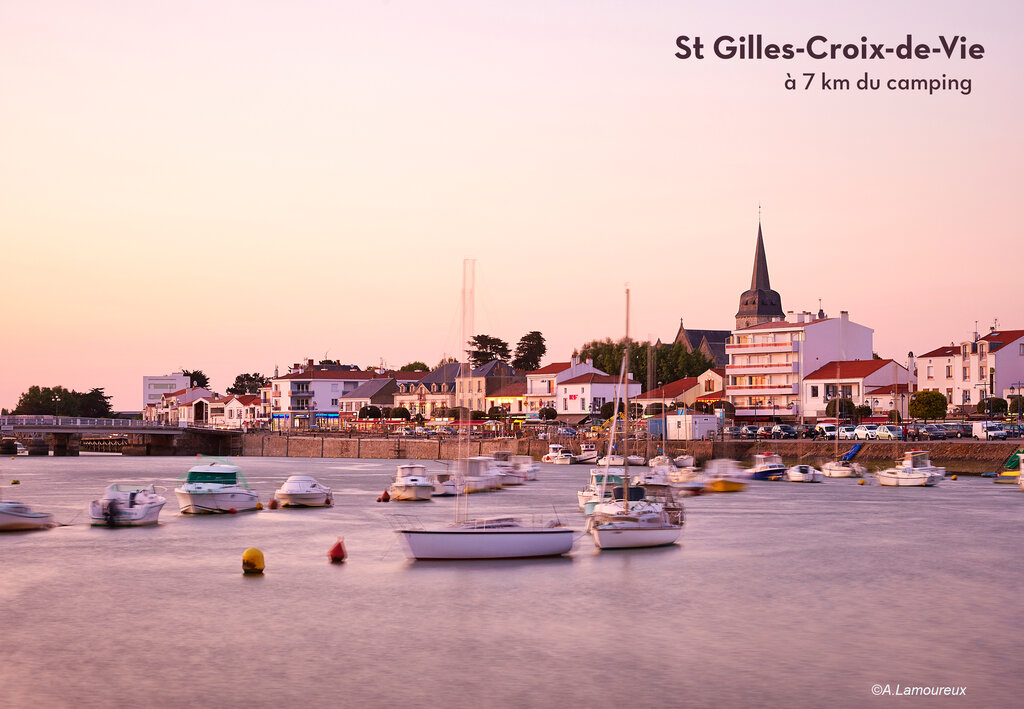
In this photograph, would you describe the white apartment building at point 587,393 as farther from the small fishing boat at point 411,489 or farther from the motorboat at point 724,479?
the small fishing boat at point 411,489

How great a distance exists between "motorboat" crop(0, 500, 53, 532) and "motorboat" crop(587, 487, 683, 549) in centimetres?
2648

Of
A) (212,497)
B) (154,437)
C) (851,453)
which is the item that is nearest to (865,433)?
(851,453)

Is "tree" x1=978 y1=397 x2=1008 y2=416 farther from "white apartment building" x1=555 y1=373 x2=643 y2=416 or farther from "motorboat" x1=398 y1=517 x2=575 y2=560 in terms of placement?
"motorboat" x1=398 y1=517 x2=575 y2=560

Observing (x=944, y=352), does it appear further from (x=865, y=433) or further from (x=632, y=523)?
(x=632, y=523)

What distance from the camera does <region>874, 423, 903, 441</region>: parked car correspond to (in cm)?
9800

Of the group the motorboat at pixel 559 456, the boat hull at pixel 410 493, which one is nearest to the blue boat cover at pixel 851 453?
the motorboat at pixel 559 456

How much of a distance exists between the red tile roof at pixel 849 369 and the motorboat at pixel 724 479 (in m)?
44.8

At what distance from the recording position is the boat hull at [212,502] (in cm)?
6247

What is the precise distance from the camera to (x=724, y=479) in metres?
84.8

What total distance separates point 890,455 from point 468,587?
67.7 metres

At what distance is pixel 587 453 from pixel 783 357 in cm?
2842

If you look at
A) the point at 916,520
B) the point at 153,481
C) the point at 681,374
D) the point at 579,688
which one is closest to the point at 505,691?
the point at 579,688

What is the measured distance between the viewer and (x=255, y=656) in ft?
89.4

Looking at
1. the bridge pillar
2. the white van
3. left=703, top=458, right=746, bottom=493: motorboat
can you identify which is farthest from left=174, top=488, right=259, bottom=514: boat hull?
the bridge pillar
